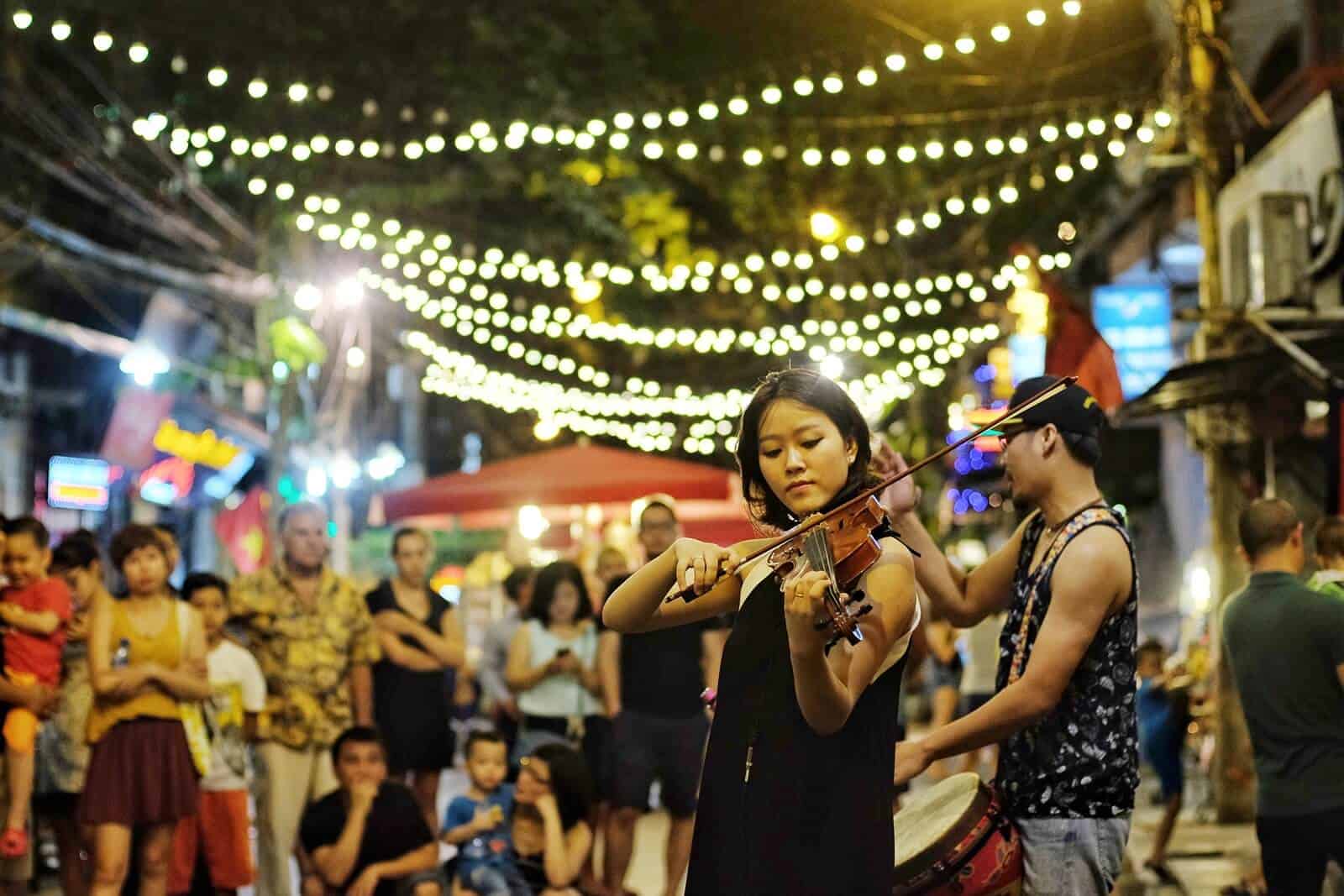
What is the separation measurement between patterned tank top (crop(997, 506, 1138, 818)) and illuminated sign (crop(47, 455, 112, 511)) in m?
19.3

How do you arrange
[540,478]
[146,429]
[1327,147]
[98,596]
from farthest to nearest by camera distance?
[146,429], [540,478], [1327,147], [98,596]

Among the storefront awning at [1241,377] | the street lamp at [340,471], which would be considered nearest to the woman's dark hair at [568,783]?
the storefront awning at [1241,377]

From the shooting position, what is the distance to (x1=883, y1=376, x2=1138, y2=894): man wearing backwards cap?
4375 mm

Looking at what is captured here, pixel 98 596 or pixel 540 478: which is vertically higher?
pixel 540 478

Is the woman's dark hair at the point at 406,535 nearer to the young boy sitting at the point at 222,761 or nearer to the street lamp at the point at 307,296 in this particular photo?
the young boy sitting at the point at 222,761

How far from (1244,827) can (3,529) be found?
328 inches

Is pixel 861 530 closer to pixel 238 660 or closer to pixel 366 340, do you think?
pixel 238 660

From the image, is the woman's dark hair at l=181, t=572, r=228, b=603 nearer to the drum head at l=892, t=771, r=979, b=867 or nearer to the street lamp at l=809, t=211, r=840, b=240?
the drum head at l=892, t=771, r=979, b=867

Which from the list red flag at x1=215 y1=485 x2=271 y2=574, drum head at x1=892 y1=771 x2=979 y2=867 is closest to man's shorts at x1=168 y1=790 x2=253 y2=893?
drum head at x1=892 y1=771 x2=979 y2=867

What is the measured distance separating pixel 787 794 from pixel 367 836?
4.89 metres

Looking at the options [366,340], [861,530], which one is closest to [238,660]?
[861,530]

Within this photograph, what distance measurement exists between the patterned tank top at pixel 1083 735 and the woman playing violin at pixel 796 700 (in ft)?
3.25

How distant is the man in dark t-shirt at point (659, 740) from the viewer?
9.74 meters

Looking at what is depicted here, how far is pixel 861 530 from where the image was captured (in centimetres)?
347
